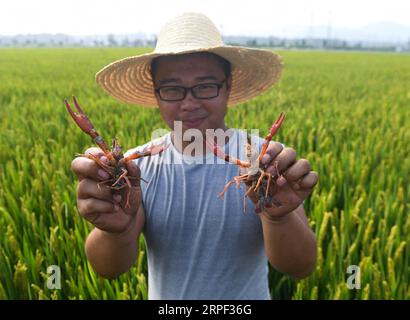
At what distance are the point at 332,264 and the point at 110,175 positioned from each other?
0.92 metres

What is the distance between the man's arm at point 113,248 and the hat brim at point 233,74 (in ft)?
1.55

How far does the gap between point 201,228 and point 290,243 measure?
10.1 inches

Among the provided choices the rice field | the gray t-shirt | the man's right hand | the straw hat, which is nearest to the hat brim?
the straw hat

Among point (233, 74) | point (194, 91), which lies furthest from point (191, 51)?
point (233, 74)

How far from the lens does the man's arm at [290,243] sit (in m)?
0.97

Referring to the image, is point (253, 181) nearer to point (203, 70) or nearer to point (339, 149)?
point (203, 70)

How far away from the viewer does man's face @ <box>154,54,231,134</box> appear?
107 cm

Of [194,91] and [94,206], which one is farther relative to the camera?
[194,91]

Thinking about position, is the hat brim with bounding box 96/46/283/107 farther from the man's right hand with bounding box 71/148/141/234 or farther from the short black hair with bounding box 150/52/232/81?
the man's right hand with bounding box 71/148/141/234

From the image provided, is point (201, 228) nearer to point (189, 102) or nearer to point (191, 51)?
point (189, 102)

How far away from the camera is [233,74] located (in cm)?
142

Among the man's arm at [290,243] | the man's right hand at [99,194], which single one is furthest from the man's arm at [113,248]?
the man's arm at [290,243]
